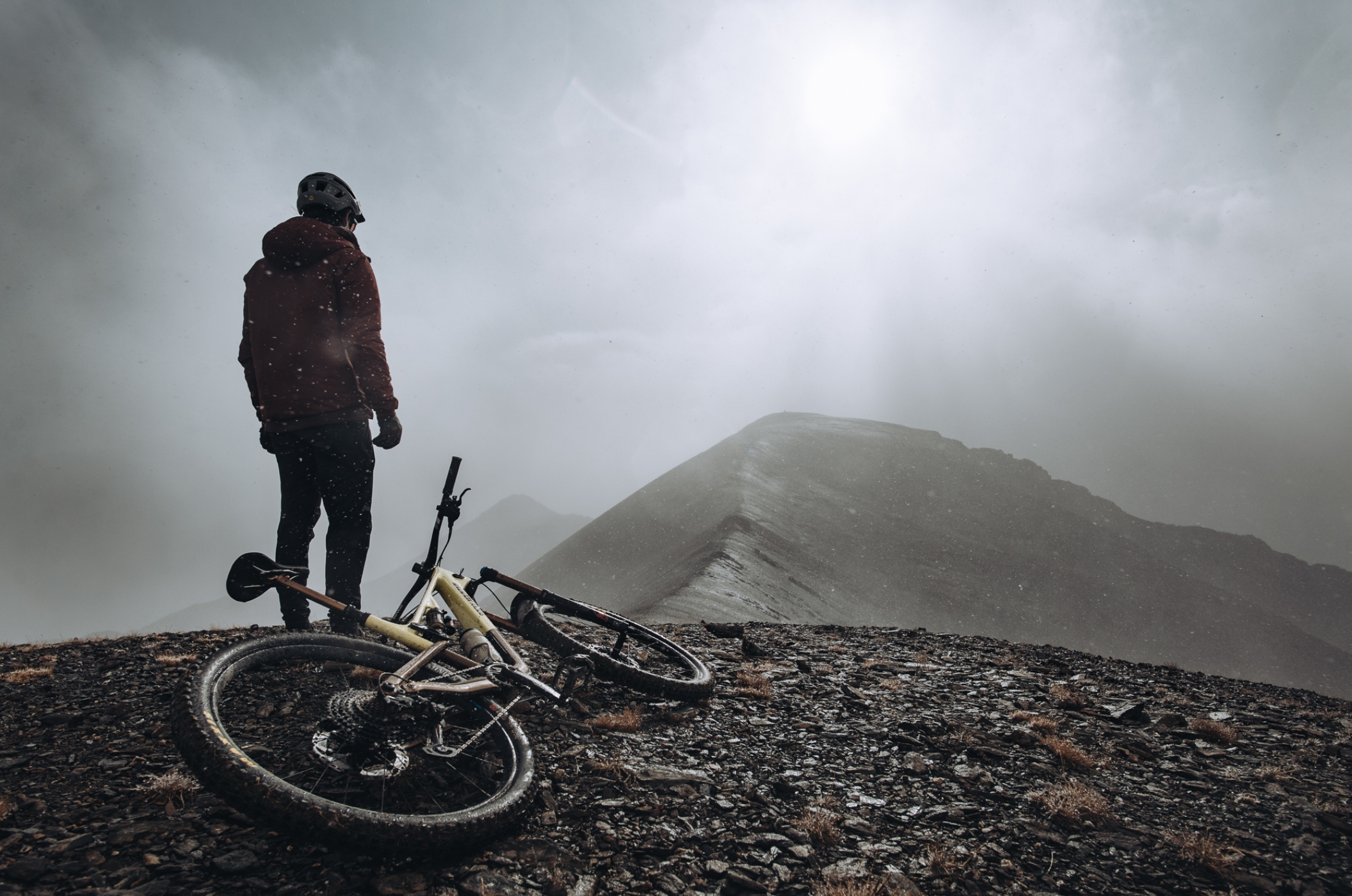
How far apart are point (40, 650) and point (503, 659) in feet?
22.1

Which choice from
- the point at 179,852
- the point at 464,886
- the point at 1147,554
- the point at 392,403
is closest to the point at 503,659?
the point at 464,886

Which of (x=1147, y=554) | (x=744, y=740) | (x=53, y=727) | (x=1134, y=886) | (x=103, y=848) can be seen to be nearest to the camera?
(x=103, y=848)

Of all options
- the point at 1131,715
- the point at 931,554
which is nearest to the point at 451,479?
the point at 1131,715

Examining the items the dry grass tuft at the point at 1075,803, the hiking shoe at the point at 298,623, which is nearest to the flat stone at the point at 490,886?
the hiking shoe at the point at 298,623

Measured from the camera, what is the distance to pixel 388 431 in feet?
17.4

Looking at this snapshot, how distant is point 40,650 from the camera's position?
6652 mm

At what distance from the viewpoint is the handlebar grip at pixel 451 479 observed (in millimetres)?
4410

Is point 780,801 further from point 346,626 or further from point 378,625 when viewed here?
point 346,626

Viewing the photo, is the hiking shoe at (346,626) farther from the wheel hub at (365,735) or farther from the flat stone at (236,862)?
the flat stone at (236,862)

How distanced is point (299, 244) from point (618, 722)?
16.8 ft

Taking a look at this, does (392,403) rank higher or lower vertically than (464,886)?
higher

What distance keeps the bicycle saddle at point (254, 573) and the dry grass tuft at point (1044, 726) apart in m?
6.77

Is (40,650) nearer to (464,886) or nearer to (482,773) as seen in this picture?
(482,773)

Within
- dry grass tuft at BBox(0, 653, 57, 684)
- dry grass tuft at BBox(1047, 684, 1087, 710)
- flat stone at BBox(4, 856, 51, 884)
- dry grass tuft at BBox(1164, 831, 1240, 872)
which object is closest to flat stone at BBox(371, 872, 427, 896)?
flat stone at BBox(4, 856, 51, 884)
